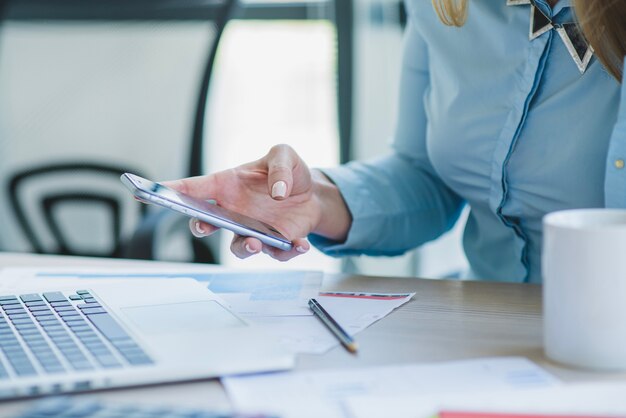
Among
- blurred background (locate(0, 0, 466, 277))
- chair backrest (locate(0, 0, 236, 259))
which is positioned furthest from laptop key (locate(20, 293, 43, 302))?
chair backrest (locate(0, 0, 236, 259))

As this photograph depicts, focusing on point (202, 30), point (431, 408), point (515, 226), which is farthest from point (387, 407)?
point (202, 30)

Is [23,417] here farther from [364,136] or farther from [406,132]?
[364,136]

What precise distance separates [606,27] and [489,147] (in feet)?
0.57

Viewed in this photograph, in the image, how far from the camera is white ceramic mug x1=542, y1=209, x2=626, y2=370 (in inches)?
20.6

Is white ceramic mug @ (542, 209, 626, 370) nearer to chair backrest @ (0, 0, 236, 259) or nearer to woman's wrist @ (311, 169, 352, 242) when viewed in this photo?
woman's wrist @ (311, 169, 352, 242)

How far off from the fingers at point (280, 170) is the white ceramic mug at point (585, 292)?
0.26m

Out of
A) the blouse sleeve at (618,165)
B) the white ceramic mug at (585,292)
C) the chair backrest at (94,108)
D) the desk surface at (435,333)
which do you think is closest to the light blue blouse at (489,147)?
the blouse sleeve at (618,165)

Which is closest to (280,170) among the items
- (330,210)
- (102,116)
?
(330,210)

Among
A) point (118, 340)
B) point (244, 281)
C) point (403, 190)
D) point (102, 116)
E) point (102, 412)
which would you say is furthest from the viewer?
point (102, 116)

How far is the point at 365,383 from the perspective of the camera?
53 centimetres

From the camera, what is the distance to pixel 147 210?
1377mm

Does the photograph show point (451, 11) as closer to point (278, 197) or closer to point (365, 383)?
point (278, 197)

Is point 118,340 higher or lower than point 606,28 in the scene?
lower

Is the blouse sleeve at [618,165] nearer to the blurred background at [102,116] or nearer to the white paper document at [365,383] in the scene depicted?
the white paper document at [365,383]
